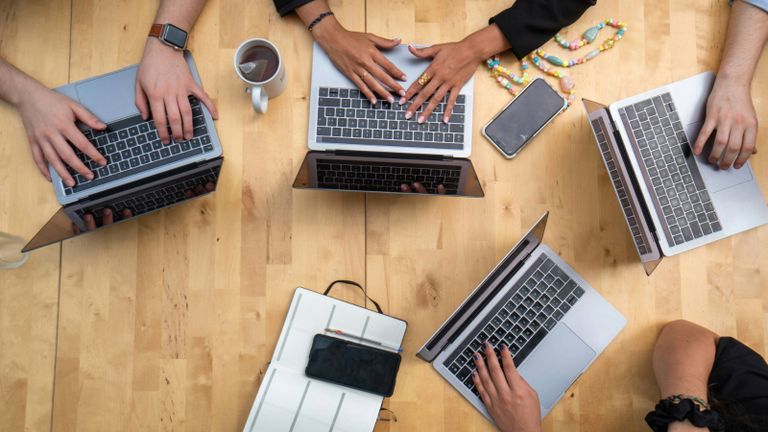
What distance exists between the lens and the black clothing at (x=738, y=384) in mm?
1248

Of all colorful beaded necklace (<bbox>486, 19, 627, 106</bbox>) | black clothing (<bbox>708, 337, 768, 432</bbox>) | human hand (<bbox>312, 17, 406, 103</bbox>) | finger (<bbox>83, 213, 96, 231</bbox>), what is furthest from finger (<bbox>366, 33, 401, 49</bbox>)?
black clothing (<bbox>708, 337, 768, 432</bbox>)

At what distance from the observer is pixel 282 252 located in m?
1.35

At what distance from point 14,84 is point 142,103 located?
0.29 meters

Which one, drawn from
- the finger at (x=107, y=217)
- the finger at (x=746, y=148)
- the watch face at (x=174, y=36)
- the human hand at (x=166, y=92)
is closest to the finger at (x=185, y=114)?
the human hand at (x=166, y=92)

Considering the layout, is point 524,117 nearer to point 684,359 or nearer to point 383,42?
point 383,42

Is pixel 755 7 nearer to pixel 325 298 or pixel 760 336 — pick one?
pixel 760 336

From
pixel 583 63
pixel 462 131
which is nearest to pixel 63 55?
pixel 462 131

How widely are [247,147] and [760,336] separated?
1272 mm

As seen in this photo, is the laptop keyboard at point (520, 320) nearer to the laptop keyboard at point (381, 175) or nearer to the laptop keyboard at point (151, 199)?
the laptop keyboard at point (381, 175)

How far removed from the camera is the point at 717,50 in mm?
1377

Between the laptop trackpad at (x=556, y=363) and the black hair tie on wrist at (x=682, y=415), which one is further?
the laptop trackpad at (x=556, y=363)

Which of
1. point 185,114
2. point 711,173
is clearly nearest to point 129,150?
point 185,114

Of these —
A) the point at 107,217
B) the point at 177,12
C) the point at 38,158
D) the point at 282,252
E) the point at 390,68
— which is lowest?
the point at 282,252

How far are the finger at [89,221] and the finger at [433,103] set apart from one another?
0.73 metres
